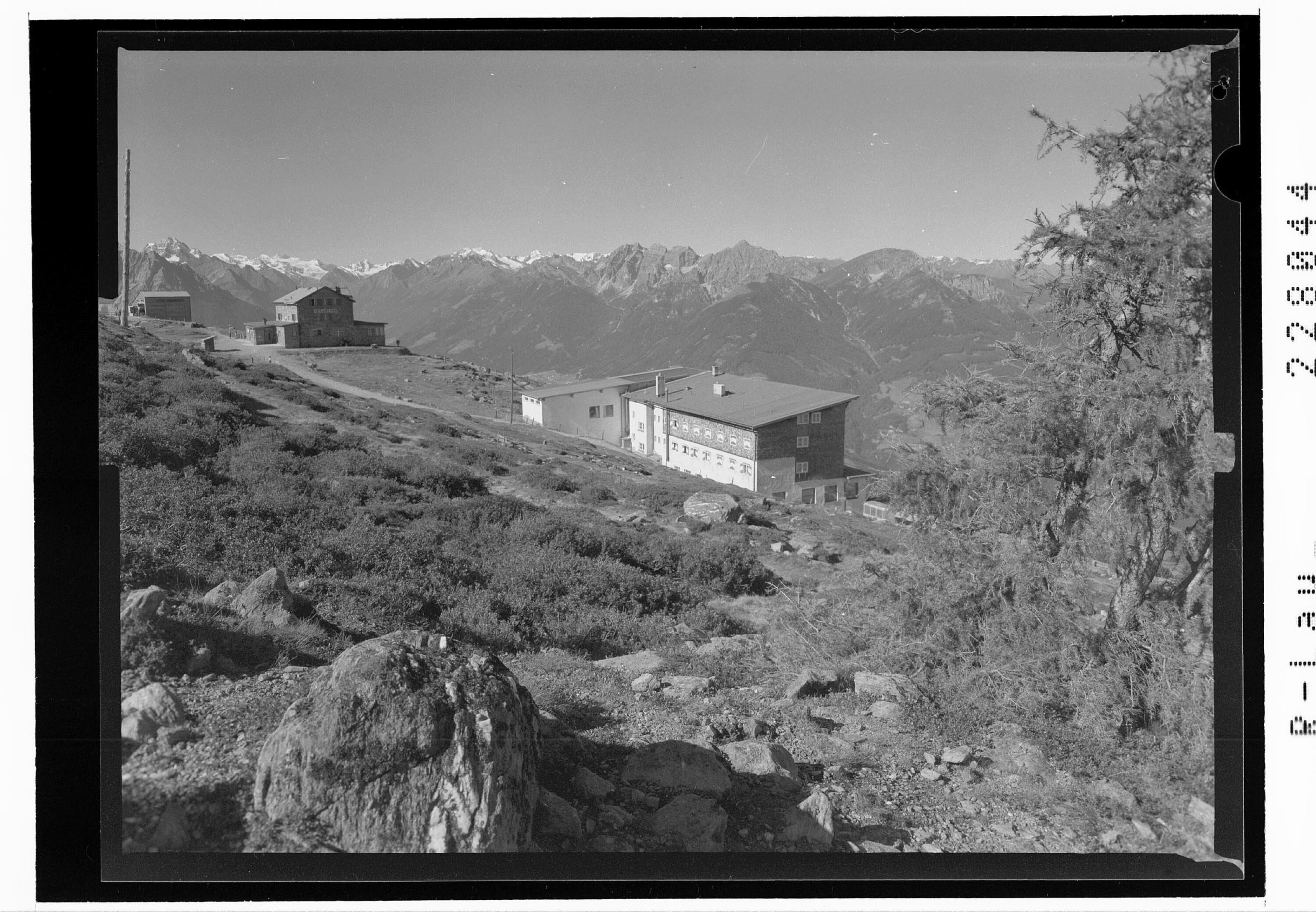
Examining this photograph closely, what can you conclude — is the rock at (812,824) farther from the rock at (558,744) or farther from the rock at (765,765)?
the rock at (558,744)

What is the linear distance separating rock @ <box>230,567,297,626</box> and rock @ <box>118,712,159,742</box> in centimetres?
112

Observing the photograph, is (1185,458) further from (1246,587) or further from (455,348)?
(455,348)

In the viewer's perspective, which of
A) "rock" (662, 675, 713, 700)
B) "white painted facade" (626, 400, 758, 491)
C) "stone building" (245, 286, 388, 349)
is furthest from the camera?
"stone building" (245, 286, 388, 349)

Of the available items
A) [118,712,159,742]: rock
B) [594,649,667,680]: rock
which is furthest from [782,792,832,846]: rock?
[118,712,159,742]: rock

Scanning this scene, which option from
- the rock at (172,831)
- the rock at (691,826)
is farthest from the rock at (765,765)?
the rock at (172,831)

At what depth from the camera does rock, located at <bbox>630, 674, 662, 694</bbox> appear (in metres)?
6.00

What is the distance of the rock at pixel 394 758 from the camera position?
3.97m

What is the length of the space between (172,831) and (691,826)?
10.5ft

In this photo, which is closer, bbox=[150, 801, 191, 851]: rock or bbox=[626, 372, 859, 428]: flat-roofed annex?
bbox=[150, 801, 191, 851]: rock

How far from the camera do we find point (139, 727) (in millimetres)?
4527

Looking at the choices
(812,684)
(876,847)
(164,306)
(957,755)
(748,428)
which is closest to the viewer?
(876,847)

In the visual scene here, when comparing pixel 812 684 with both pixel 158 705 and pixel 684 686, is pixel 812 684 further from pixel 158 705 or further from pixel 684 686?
pixel 158 705

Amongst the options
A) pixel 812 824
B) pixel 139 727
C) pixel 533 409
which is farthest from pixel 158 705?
pixel 533 409

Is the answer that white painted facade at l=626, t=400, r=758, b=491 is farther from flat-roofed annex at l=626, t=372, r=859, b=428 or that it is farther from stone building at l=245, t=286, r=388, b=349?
stone building at l=245, t=286, r=388, b=349
